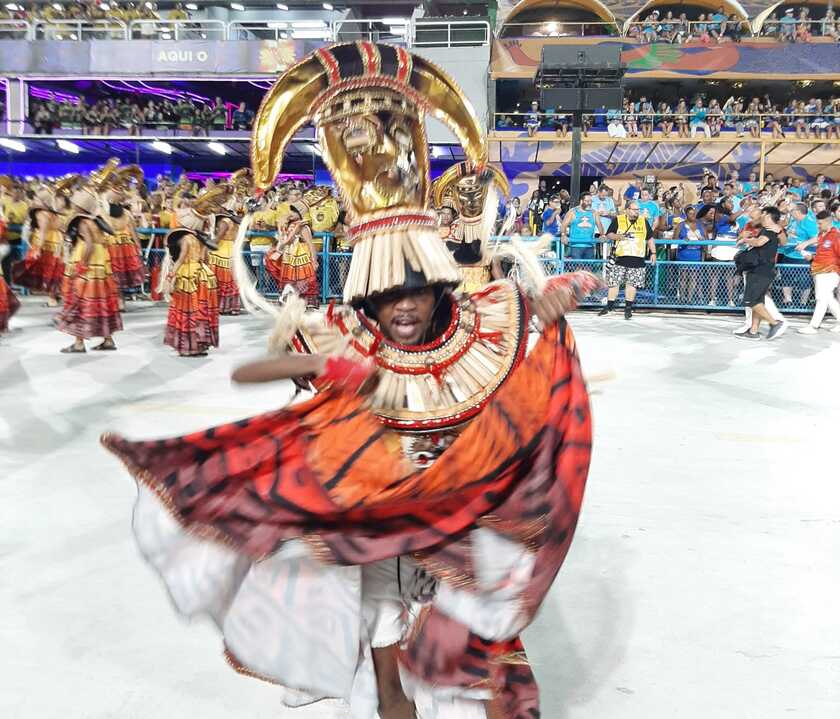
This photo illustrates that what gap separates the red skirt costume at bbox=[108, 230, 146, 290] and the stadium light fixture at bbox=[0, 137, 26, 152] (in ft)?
49.8

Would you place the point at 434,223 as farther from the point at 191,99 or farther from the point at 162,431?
the point at 191,99

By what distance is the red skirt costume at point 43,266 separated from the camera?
12242 millimetres

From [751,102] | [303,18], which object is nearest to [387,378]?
[751,102]

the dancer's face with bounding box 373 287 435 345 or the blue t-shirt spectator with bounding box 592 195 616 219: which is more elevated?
the blue t-shirt spectator with bounding box 592 195 616 219

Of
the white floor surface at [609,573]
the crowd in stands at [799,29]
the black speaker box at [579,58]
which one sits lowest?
the white floor surface at [609,573]

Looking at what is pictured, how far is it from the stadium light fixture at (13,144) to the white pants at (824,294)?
907 inches

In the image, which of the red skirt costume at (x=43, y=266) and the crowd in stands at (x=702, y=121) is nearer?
the red skirt costume at (x=43, y=266)

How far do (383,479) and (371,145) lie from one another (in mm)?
790

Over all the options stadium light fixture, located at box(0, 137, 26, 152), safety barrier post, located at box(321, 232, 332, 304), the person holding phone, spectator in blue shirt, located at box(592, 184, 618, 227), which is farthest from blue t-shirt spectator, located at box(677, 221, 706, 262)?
stadium light fixture, located at box(0, 137, 26, 152)

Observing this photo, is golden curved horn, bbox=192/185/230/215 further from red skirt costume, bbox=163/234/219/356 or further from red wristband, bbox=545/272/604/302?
red wristband, bbox=545/272/604/302

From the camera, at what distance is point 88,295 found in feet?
28.3

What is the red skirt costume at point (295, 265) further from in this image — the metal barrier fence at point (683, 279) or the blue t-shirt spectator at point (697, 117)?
the blue t-shirt spectator at point (697, 117)

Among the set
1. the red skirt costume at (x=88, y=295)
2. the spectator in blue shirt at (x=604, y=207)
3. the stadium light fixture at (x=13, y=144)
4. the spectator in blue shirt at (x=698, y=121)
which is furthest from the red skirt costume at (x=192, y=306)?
the stadium light fixture at (x=13, y=144)

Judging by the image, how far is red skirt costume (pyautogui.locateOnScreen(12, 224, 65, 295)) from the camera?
1224cm
